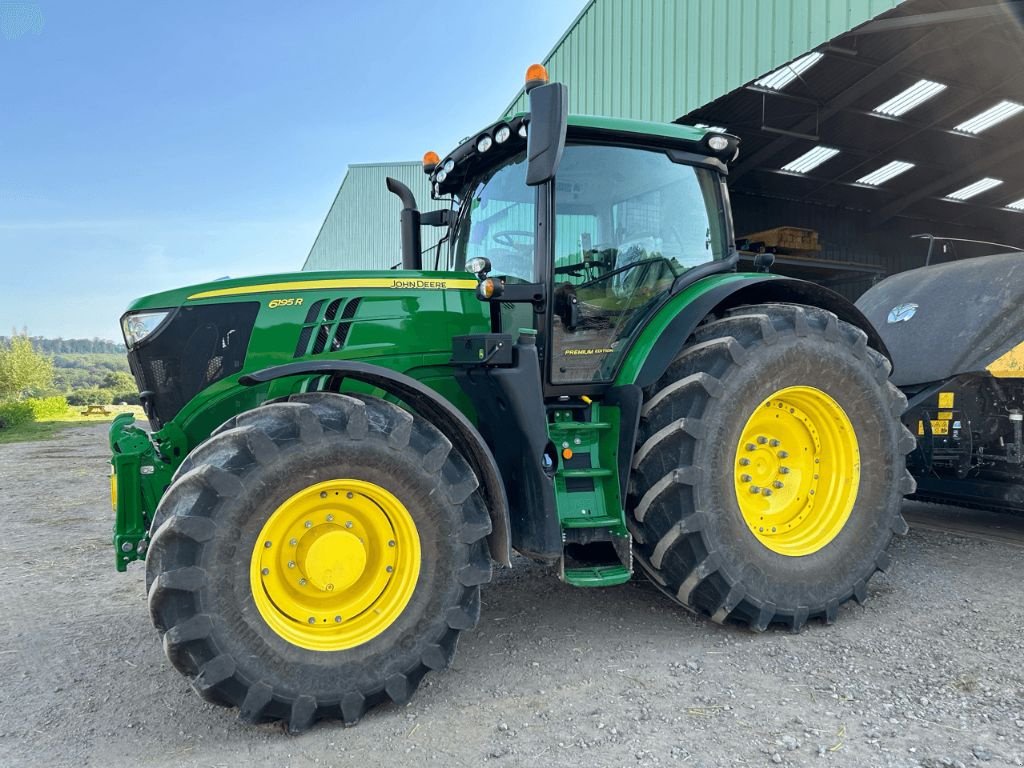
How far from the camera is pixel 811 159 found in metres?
14.9

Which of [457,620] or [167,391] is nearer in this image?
[457,620]

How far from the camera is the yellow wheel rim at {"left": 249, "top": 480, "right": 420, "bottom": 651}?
2662 mm

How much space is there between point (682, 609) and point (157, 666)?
259 centimetres

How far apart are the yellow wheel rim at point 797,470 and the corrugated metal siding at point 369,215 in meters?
20.2

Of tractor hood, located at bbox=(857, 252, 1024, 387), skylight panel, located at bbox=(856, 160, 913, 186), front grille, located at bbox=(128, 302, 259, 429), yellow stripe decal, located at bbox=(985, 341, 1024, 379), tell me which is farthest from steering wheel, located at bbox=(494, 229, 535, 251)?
skylight panel, located at bbox=(856, 160, 913, 186)

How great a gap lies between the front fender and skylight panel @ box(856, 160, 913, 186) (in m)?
13.4

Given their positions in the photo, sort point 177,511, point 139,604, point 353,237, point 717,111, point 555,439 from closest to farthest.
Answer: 1. point 177,511
2. point 555,439
3. point 139,604
4. point 717,111
5. point 353,237

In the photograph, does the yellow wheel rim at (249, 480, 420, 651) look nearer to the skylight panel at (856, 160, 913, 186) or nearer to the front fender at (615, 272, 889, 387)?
the front fender at (615, 272, 889, 387)

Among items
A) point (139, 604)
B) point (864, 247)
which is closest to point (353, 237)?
point (864, 247)

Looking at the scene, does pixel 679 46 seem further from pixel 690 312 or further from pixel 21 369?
pixel 21 369

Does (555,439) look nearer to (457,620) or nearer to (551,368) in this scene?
(551,368)

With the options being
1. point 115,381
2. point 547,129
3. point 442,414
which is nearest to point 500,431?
point 442,414

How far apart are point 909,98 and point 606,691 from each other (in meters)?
12.5

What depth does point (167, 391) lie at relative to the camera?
3.16m
